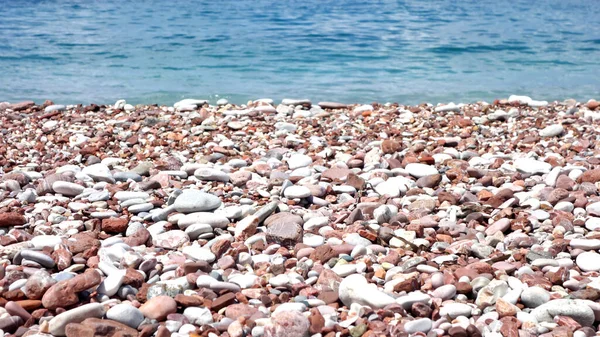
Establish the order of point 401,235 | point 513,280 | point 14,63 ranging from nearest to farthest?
point 513,280 < point 401,235 < point 14,63

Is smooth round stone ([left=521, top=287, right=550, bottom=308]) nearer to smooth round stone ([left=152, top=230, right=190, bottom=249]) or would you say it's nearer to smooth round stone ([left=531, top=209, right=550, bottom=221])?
smooth round stone ([left=531, top=209, right=550, bottom=221])

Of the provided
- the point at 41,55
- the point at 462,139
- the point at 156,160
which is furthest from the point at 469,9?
the point at 156,160

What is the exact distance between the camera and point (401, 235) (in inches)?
122

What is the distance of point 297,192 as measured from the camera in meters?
3.66

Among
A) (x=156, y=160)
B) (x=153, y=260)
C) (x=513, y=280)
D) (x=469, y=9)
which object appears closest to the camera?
(x=513, y=280)

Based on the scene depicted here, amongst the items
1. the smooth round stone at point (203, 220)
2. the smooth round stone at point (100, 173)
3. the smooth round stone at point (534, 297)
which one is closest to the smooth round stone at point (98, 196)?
the smooth round stone at point (100, 173)

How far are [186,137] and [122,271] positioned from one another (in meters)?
2.88

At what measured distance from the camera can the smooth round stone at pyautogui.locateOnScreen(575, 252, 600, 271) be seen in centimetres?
269

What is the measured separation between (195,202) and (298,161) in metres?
1.23

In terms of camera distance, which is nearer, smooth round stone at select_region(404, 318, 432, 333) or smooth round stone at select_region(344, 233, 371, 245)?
smooth round stone at select_region(404, 318, 432, 333)

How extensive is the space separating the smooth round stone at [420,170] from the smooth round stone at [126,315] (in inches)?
93.5

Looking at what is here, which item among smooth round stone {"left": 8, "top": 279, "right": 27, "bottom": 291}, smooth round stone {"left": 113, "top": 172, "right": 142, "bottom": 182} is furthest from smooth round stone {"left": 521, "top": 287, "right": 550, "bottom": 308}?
smooth round stone {"left": 113, "top": 172, "right": 142, "bottom": 182}

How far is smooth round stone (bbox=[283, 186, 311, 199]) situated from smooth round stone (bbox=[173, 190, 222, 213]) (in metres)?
0.43

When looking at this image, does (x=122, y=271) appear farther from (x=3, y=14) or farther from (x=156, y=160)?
(x=3, y=14)
